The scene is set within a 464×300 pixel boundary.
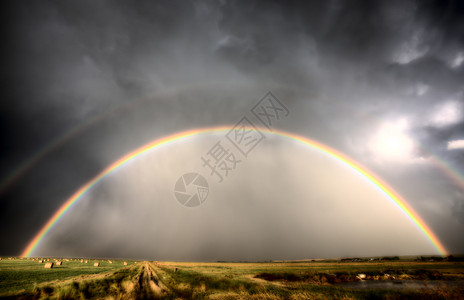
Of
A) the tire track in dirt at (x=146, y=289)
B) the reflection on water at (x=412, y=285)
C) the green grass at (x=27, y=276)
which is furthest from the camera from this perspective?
the reflection on water at (x=412, y=285)

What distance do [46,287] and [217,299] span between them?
45.4ft

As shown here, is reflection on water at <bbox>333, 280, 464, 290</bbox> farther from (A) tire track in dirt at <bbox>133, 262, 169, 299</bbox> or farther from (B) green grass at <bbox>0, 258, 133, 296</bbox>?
(B) green grass at <bbox>0, 258, 133, 296</bbox>

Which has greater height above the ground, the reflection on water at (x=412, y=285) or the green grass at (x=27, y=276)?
the green grass at (x=27, y=276)

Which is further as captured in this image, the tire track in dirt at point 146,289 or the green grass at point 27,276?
the tire track in dirt at point 146,289

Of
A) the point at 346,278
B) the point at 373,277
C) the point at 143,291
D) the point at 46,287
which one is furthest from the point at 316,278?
the point at 46,287

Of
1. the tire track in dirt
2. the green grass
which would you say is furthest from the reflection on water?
the green grass

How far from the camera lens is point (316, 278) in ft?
140

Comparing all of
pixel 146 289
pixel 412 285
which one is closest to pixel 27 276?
pixel 146 289

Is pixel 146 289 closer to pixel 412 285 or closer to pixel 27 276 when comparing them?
pixel 27 276

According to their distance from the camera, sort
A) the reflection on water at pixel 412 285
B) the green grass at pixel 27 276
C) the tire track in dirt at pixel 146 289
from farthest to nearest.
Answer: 1. the reflection on water at pixel 412 285
2. the tire track in dirt at pixel 146 289
3. the green grass at pixel 27 276

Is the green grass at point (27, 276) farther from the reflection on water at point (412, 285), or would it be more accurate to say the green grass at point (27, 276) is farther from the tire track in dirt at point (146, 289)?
the reflection on water at point (412, 285)

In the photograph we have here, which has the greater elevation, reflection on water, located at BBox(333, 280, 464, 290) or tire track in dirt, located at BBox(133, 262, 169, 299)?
tire track in dirt, located at BBox(133, 262, 169, 299)

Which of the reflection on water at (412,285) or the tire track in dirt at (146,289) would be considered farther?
the reflection on water at (412,285)

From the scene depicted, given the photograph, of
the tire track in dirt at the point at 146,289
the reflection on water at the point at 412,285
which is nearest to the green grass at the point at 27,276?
the tire track in dirt at the point at 146,289
